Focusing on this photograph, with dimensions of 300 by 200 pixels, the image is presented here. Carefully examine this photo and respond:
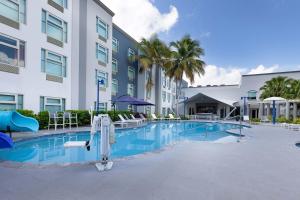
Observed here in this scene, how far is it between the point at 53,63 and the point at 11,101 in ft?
14.0

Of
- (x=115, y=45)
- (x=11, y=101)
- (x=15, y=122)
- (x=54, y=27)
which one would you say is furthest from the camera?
(x=115, y=45)

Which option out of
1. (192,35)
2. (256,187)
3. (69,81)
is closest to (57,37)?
(69,81)

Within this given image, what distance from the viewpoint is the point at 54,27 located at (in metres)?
14.3

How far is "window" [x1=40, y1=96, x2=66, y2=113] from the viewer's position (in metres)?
13.3

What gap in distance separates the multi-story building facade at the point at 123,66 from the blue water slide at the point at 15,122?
12677 mm

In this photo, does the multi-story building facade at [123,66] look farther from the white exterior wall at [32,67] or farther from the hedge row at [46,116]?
the white exterior wall at [32,67]

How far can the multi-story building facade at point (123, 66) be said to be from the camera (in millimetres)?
22562

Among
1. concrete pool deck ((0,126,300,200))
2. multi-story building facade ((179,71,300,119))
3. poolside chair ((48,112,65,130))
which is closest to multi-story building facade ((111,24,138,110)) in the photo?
poolside chair ((48,112,65,130))

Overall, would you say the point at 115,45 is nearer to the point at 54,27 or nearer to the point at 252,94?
the point at 54,27

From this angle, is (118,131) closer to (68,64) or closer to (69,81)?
(69,81)

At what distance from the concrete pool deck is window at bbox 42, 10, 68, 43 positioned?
38.7 feet

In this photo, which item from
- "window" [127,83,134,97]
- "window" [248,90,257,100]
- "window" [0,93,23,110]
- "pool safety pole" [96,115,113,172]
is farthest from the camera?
"window" [248,90,257,100]

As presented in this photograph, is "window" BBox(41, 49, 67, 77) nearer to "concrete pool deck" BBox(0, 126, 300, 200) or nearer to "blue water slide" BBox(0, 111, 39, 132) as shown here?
"blue water slide" BBox(0, 111, 39, 132)

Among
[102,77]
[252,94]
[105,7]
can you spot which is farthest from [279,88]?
[105,7]
